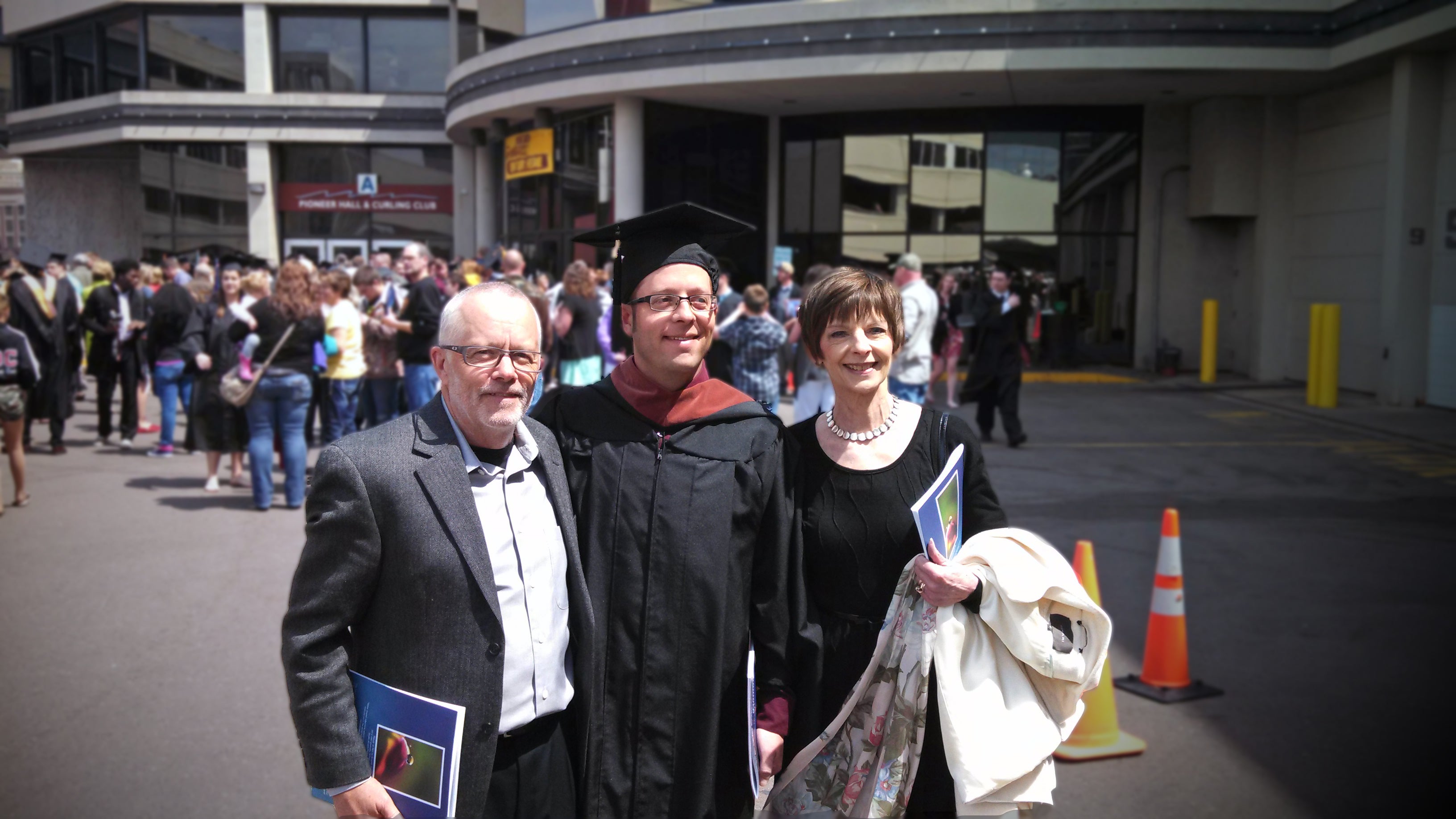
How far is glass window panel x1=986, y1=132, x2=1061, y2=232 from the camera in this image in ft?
71.3

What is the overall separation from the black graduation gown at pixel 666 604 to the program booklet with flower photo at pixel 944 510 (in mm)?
390

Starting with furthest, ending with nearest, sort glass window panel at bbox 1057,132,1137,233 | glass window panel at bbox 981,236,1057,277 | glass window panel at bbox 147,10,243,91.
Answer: glass window panel at bbox 147,10,243,91 → glass window panel at bbox 981,236,1057,277 → glass window panel at bbox 1057,132,1137,233

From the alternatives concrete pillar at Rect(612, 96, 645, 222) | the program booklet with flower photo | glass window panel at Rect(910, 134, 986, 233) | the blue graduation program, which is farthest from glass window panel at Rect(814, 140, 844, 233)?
the blue graduation program

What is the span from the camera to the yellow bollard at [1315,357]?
1617 centimetres

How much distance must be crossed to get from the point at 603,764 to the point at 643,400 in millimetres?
870

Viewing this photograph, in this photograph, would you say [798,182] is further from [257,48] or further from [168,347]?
[257,48]

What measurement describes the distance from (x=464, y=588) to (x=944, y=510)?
46.5 inches

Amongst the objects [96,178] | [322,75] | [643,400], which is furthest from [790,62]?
[96,178]

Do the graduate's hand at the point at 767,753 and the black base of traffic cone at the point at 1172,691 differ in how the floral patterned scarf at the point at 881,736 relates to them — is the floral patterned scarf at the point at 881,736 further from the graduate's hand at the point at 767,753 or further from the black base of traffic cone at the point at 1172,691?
the black base of traffic cone at the point at 1172,691

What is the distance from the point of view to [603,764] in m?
2.69

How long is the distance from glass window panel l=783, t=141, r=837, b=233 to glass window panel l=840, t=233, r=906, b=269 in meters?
0.95

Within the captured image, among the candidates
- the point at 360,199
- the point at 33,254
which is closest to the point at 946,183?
the point at 33,254

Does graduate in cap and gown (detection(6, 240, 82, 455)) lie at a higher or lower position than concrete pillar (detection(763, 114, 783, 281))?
lower

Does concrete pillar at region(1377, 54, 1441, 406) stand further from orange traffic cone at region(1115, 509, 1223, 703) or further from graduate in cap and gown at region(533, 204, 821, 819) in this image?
graduate in cap and gown at region(533, 204, 821, 819)
